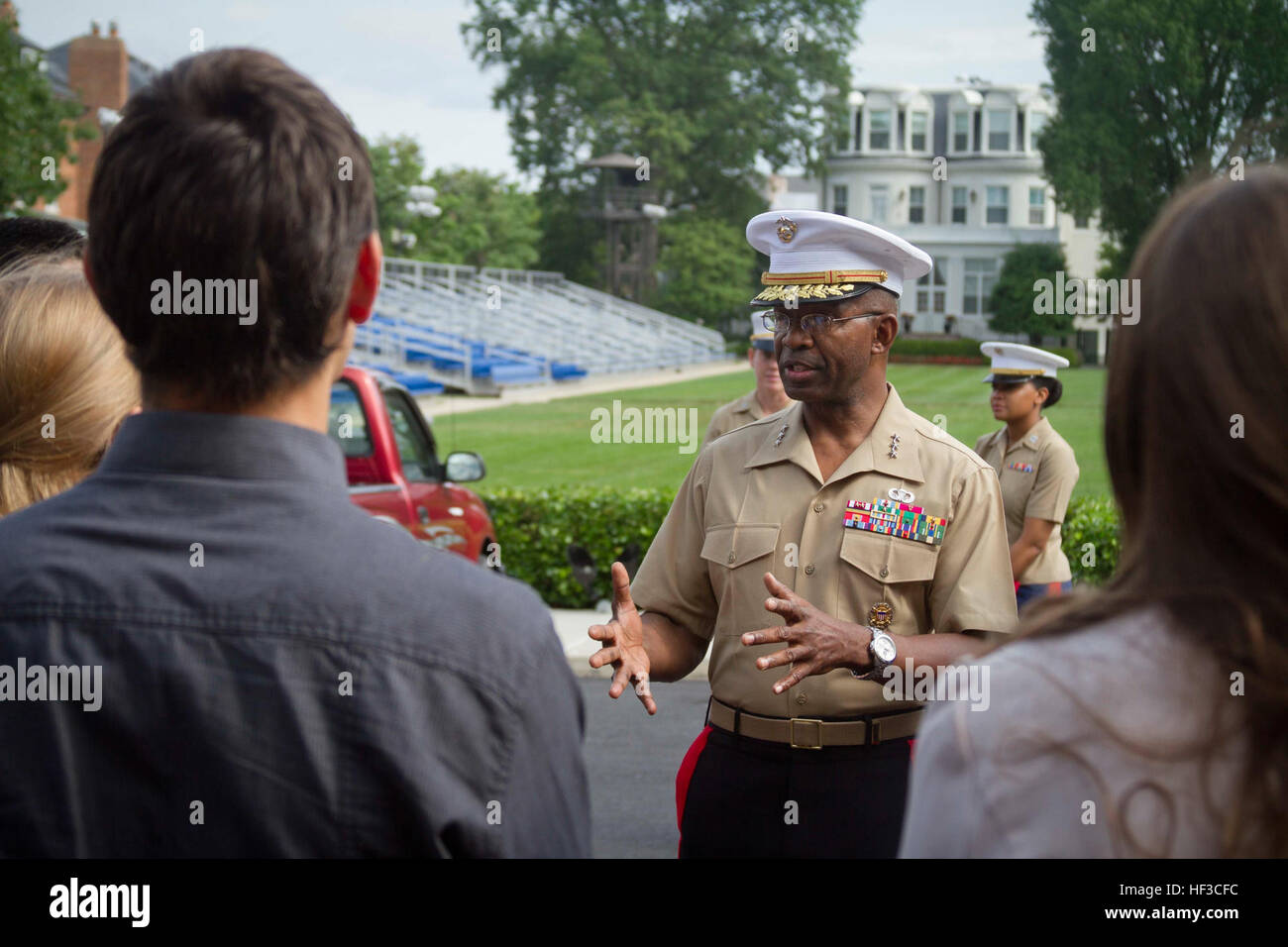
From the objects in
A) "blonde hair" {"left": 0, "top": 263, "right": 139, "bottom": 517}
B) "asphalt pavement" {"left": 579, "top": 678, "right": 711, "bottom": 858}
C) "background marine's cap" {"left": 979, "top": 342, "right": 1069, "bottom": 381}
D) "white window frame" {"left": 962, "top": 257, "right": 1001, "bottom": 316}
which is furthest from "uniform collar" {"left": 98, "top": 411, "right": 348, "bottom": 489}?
"white window frame" {"left": 962, "top": 257, "right": 1001, "bottom": 316}

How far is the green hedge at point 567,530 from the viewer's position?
39.5 ft

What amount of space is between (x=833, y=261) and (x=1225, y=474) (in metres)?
2.62

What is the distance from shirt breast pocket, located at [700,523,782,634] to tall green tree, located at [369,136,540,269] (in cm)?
4225

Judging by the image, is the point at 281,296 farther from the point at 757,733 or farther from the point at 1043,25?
the point at 1043,25

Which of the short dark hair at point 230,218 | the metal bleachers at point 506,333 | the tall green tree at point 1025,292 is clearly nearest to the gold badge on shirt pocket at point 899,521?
the short dark hair at point 230,218

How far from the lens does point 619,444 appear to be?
24.1m

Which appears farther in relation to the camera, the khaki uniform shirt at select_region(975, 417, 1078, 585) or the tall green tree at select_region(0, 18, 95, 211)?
the tall green tree at select_region(0, 18, 95, 211)

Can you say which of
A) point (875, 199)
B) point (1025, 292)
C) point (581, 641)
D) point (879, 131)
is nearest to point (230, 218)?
point (581, 641)

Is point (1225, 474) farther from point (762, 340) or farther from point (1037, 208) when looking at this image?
point (1037, 208)

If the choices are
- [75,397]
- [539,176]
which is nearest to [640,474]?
[75,397]

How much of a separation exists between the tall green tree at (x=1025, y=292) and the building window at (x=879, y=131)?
1620cm

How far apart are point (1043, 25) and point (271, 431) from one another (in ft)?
148

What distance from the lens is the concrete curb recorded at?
32.8 feet

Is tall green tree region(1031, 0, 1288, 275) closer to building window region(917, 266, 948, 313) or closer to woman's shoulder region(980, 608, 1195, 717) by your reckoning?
building window region(917, 266, 948, 313)
